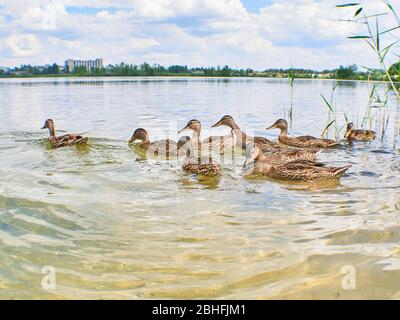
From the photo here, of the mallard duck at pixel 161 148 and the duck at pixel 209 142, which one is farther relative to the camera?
Answer: the duck at pixel 209 142

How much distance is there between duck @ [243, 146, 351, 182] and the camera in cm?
847

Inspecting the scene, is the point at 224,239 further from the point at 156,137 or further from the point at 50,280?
the point at 156,137

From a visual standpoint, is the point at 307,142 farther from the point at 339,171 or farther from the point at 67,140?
the point at 67,140

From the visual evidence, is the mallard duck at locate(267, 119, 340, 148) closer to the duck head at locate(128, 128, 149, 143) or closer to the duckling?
the duckling

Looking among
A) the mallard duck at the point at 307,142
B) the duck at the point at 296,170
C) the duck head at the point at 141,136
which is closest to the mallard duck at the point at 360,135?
the mallard duck at the point at 307,142

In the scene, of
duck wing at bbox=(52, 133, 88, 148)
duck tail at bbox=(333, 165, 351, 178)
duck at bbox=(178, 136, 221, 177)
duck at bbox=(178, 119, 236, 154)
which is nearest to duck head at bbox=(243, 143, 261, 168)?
duck at bbox=(178, 136, 221, 177)

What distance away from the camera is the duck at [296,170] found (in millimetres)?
8469

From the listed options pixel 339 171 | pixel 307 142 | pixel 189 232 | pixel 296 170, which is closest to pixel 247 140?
pixel 307 142

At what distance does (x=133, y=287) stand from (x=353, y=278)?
2168mm

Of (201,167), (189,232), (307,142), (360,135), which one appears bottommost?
(189,232)

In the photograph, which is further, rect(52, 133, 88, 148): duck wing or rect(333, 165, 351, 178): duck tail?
rect(52, 133, 88, 148): duck wing

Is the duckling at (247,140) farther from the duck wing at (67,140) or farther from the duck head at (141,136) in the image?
the duck wing at (67,140)

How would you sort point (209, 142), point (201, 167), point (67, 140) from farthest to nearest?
point (209, 142)
point (67, 140)
point (201, 167)

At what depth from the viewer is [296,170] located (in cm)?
866
